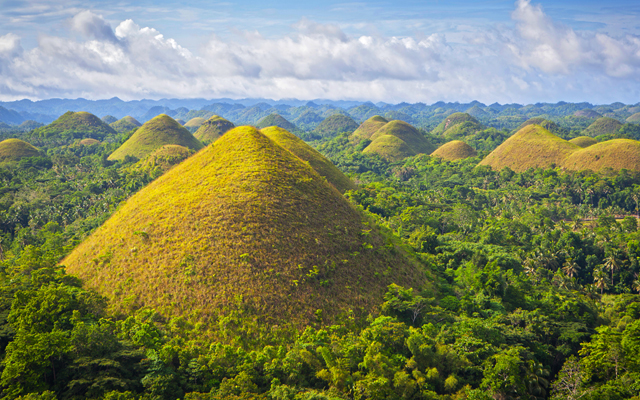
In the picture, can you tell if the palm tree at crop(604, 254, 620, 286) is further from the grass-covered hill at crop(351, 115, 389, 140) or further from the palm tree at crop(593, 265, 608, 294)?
the grass-covered hill at crop(351, 115, 389, 140)

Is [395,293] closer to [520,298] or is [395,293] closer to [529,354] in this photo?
[529,354]

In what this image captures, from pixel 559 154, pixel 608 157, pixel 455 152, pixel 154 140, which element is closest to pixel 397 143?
pixel 455 152

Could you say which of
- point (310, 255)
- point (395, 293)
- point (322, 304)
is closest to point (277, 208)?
point (310, 255)

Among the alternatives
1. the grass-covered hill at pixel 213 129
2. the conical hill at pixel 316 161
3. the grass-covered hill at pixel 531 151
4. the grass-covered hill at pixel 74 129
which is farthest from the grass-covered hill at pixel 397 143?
the grass-covered hill at pixel 74 129

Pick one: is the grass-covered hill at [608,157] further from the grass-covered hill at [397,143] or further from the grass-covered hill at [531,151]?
the grass-covered hill at [397,143]

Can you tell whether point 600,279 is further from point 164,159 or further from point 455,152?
point 455,152

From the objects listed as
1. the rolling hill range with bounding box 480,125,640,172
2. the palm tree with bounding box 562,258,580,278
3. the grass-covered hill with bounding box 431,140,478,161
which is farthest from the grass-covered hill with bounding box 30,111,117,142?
the palm tree with bounding box 562,258,580,278
